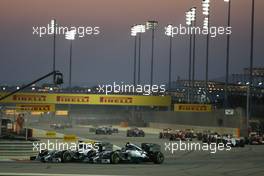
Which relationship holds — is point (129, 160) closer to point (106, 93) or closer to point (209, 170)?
point (209, 170)

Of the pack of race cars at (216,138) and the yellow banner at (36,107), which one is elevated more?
the yellow banner at (36,107)

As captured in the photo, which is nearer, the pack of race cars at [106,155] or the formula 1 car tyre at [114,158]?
the formula 1 car tyre at [114,158]

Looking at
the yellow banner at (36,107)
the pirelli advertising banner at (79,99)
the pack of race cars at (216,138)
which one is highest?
the pirelli advertising banner at (79,99)

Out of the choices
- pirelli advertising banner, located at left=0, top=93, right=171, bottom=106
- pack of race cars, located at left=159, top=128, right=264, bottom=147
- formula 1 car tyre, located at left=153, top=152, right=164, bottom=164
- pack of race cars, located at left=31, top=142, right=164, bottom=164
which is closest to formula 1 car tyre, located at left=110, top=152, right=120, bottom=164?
pack of race cars, located at left=31, top=142, right=164, bottom=164

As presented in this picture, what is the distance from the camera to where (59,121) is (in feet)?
438

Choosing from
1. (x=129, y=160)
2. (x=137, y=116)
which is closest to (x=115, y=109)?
(x=137, y=116)

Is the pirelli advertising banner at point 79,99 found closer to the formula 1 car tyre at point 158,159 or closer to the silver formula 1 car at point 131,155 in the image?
the silver formula 1 car at point 131,155

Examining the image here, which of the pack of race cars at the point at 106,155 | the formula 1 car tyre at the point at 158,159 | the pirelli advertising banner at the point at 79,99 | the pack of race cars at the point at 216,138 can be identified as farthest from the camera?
the pack of race cars at the point at 216,138

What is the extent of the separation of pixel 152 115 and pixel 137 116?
4.78 metres

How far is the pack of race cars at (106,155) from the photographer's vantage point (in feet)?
135

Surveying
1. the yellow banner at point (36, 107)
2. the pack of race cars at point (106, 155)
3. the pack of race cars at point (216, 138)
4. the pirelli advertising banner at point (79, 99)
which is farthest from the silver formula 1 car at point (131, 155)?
the pack of race cars at point (216, 138)

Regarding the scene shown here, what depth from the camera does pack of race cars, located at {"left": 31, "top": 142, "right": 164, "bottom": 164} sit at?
4116 cm

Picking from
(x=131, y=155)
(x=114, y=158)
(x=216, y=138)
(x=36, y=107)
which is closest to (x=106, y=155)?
(x=114, y=158)

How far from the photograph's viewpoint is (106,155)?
41.1 meters
